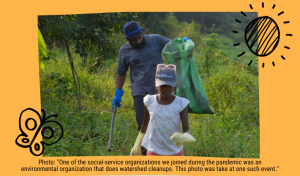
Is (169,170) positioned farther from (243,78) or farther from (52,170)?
(243,78)

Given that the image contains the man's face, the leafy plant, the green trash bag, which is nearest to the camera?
the green trash bag

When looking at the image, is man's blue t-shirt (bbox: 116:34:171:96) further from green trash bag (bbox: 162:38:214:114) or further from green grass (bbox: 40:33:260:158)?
green grass (bbox: 40:33:260:158)

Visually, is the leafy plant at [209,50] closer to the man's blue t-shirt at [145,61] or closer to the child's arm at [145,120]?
the man's blue t-shirt at [145,61]

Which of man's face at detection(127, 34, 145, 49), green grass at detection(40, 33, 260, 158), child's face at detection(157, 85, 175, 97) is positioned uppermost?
man's face at detection(127, 34, 145, 49)

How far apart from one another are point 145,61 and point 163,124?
1.22 metres

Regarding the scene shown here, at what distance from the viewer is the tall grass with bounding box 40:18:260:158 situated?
3.61 meters

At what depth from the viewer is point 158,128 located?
2256mm

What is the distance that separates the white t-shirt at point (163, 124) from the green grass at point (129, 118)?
4.51 feet

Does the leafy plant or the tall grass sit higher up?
the leafy plant

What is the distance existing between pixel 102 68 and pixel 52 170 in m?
4.75

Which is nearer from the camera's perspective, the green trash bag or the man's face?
the green trash bag

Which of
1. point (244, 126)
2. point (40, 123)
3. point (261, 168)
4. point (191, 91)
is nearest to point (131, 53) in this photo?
point (191, 91)

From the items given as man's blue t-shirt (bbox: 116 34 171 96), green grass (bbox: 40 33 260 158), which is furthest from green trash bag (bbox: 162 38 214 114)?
green grass (bbox: 40 33 260 158)

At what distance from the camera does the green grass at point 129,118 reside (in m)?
3.61
